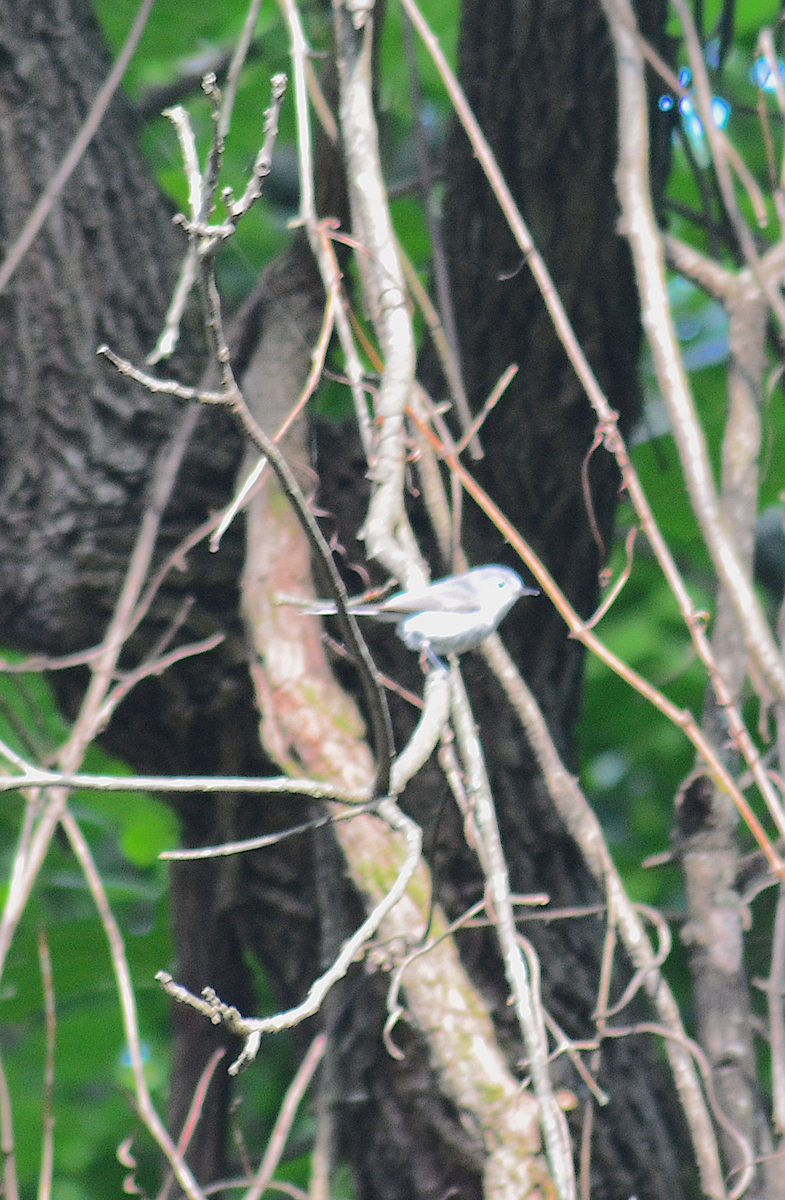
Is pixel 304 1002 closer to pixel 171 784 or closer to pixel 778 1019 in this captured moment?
pixel 171 784

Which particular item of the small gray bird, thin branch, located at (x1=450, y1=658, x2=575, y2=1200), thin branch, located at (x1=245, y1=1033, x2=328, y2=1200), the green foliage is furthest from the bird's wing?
the green foliage

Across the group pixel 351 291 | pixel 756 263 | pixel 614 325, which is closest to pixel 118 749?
pixel 351 291

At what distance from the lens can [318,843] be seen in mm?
2555

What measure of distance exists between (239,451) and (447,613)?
1225 mm

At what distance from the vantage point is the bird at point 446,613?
1.82 metres

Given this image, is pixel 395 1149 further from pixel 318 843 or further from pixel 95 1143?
pixel 95 1143

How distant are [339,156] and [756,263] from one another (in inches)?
38.0

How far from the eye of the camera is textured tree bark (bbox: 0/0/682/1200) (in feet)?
8.68

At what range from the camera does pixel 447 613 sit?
1894mm

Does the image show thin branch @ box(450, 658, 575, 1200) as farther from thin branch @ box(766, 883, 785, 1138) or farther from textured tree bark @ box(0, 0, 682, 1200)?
textured tree bark @ box(0, 0, 682, 1200)

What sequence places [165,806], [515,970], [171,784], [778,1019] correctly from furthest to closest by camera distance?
1. [165,806]
2. [778,1019]
3. [515,970]
4. [171,784]

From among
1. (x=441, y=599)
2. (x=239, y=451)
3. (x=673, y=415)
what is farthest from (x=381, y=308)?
(x=239, y=451)

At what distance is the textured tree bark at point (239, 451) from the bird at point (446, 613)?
65 centimetres

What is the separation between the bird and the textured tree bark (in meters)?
0.65
